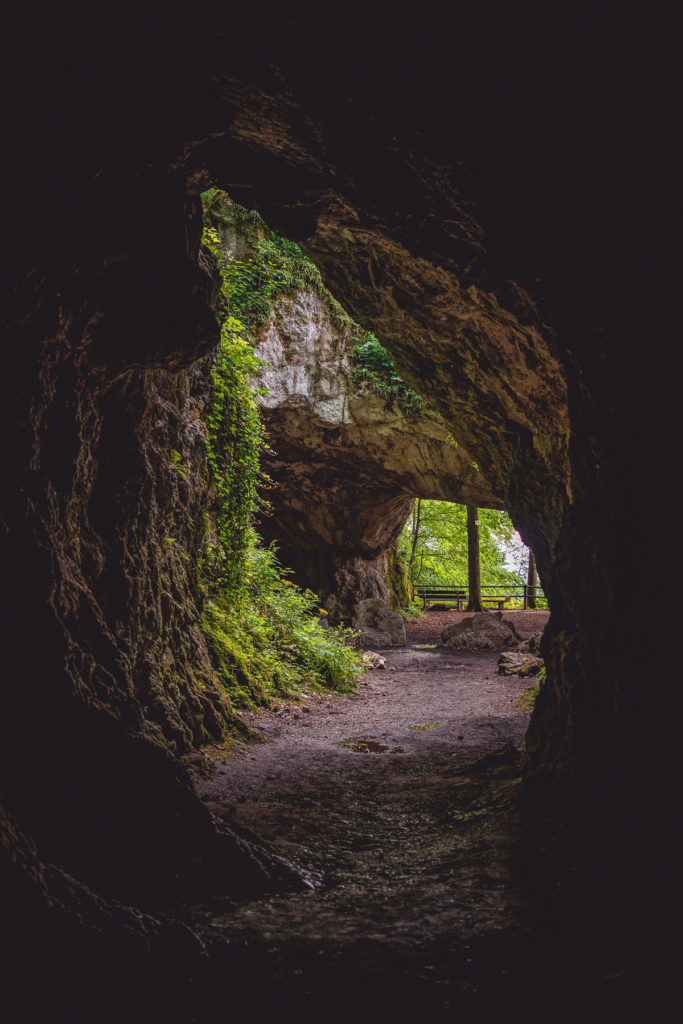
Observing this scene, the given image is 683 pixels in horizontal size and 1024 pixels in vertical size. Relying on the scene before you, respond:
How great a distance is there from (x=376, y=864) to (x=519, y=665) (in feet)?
28.7

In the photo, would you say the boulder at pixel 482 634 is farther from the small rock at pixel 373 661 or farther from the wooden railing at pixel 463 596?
the wooden railing at pixel 463 596

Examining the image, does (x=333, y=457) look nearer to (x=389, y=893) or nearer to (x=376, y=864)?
(x=376, y=864)

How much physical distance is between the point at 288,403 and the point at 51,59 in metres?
11.0

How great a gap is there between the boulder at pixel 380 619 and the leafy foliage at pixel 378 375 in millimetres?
6814

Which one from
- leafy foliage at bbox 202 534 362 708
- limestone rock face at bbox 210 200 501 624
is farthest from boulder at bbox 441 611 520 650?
leafy foliage at bbox 202 534 362 708

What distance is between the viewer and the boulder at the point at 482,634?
15461mm

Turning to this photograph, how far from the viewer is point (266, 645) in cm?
789

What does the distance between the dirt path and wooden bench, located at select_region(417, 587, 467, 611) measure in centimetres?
2202

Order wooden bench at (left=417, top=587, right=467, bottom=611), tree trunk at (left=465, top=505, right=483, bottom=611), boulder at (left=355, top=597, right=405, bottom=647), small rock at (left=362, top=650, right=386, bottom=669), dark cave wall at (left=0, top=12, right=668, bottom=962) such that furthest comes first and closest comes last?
wooden bench at (left=417, top=587, right=467, bottom=611) → tree trunk at (left=465, top=505, right=483, bottom=611) → boulder at (left=355, top=597, right=405, bottom=647) → small rock at (left=362, top=650, right=386, bottom=669) → dark cave wall at (left=0, top=12, right=668, bottom=962)

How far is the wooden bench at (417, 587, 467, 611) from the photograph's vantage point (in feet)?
93.5

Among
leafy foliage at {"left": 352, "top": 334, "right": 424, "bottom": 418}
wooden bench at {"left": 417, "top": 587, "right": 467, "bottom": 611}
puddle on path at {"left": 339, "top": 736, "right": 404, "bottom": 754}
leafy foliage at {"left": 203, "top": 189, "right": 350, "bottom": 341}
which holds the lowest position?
wooden bench at {"left": 417, "top": 587, "right": 467, "bottom": 611}

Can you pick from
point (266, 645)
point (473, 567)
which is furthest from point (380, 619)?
point (266, 645)

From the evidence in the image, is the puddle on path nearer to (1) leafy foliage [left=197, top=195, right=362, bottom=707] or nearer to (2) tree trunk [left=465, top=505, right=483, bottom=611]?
(1) leafy foliage [left=197, top=195, right=362, bottom=707]

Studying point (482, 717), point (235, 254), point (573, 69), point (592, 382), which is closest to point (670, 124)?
point (573, 69)
